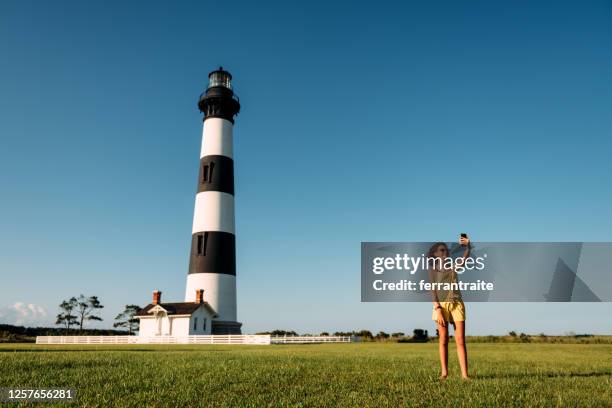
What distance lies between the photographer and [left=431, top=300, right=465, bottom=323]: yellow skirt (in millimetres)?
7367

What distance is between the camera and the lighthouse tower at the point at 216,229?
40281mm

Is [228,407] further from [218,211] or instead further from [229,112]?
[229,112]

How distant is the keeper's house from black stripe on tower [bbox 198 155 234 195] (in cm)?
879

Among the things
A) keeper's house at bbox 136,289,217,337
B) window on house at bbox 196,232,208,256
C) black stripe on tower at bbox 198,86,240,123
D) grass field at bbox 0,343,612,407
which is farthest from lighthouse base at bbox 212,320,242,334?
grass field at bbox 0,343,612,407

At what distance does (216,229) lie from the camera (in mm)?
40281

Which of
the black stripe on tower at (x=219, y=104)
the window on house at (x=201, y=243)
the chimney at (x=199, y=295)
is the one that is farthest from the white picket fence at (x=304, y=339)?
the black stripe on tower at (x=219, y=104)

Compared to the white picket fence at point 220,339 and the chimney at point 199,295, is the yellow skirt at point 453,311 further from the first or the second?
the chimney at point 199,295

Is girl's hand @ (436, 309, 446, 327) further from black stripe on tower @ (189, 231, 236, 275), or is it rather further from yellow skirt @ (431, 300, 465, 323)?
black stripe on tower @ (189, 231, 236, 275)

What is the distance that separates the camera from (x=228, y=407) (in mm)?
4594

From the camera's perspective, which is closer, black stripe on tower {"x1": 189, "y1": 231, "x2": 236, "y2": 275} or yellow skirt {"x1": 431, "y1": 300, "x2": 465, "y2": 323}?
yellow skirt {"x1": 431, "y1": 300, "x2": 465, "y2": 323}

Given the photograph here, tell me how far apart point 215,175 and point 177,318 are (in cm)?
1295

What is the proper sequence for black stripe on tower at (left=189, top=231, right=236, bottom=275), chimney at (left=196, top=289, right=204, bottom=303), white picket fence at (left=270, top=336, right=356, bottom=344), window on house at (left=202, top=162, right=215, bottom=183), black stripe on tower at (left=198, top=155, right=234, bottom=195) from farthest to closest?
window on house at (left=202, top=162, right=215, bottom=183), black stripe on tower at (left=198, top=155, right=234, bottom=195), chimney at (left=196, top=289, right=204, bottom=303), black stripe on tower at (left=189, top=231, right=236, bottom=275), white picket fence at (left=270, top=336, right=356, bottom=344)

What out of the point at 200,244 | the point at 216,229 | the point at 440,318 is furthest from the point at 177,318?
the point at 440,318

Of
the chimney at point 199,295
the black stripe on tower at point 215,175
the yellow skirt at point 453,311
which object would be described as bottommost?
the chimney at point 199,295
